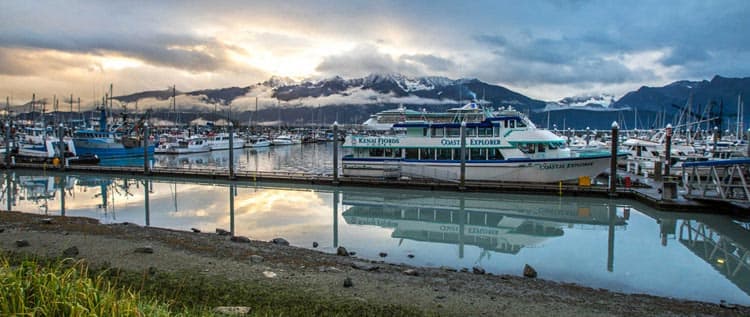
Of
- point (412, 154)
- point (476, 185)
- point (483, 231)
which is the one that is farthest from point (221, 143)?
point (483, 231)

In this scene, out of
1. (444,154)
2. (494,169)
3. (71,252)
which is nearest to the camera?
(71,252)

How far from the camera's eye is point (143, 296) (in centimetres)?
691

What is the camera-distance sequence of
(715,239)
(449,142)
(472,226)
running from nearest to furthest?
(715,239) → (472,226) → (449,142)

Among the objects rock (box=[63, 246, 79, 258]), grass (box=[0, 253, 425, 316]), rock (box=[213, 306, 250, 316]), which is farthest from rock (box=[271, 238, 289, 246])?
rock (box=[213, 306, 250, 316])

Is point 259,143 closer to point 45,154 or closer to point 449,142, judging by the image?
point 45,154

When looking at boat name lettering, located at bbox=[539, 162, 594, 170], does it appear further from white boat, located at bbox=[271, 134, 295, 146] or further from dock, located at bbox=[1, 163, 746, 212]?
A: white boat, located at bbox=[271, 134, 295, 146]

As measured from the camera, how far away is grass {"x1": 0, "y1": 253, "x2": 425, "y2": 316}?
4.07 meters

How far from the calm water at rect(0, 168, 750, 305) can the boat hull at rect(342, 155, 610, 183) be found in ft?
10.4

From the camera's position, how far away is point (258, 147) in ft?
319

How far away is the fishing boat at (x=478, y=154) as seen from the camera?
2983 cm

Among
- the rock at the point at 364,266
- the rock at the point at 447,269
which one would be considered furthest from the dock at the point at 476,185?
the rock at the point at 364,266

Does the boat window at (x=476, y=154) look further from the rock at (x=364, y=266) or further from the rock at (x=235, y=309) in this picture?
the rock at (x=235, y=309)

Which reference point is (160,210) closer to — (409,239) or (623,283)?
(409,239)

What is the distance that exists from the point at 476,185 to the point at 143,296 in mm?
23784
